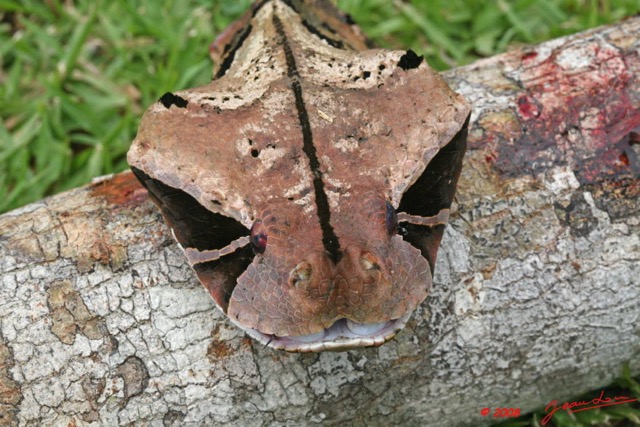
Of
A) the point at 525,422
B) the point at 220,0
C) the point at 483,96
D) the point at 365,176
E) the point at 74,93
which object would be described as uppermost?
the point at 220,0

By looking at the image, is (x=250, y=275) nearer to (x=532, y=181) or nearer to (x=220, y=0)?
(x=532, y=181)

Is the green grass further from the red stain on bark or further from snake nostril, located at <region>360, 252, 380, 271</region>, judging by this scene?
snake nostril, located at <region>360, 252, 380, 271</region>

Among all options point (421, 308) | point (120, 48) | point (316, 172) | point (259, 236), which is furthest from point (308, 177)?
point (120, 48)

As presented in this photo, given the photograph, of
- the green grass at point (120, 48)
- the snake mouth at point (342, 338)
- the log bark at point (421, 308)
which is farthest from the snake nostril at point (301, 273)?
the green grass at point (120, 48)

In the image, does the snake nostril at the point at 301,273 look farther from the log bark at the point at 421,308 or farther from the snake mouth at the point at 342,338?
the log bark at the point at 421,308

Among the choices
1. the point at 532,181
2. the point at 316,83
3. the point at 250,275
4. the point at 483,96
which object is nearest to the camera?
the point at 250,275

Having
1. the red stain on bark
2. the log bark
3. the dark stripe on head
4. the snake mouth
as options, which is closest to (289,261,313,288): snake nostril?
the dark stripe on head

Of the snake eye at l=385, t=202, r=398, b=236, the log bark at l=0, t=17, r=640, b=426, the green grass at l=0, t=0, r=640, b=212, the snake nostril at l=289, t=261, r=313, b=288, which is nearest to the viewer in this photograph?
the snake nostril at l=289, t=261, r=313, b=288

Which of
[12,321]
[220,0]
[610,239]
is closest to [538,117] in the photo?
[610,239]

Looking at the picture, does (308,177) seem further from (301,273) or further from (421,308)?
(421,308)
